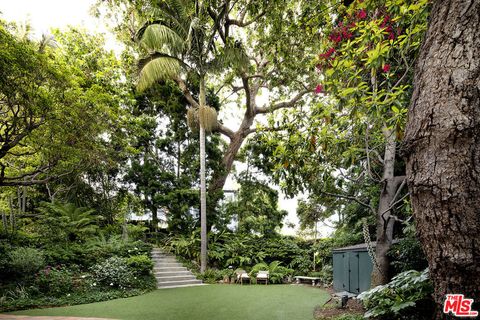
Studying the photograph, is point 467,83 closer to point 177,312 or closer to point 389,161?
point 389,161

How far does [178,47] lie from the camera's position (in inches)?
447

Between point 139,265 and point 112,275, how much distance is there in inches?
45.3

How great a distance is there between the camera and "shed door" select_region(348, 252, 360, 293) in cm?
719

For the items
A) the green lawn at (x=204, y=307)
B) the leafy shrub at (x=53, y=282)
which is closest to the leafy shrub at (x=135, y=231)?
the green lawn at (x=204, y=307)

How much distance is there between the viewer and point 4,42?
5727 millimetres

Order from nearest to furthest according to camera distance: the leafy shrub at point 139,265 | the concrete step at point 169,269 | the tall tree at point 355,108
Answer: the tall tree at point 355,108
the leafy shrub at point 139,265
the concrete step at point 169,269

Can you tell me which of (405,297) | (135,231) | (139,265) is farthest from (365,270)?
(135,231)

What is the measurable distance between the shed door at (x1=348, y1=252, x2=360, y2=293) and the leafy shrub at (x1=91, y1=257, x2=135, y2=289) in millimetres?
6815

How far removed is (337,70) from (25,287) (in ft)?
30.3

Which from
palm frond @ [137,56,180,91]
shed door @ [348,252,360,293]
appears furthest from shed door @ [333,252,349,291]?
palm frond @ [137,56,180,91]

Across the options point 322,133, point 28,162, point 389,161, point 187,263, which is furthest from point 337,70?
A: point 28,162

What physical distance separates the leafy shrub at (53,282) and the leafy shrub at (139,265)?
1.93m

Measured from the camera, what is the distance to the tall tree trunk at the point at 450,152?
1.65 meters

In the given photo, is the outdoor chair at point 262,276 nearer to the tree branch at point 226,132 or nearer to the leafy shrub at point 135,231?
the leafy shrub at point 135,231
